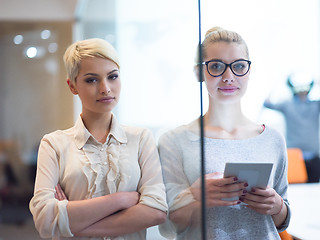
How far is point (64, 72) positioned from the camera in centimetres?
127

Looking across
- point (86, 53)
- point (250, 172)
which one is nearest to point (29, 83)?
point (86, 53)

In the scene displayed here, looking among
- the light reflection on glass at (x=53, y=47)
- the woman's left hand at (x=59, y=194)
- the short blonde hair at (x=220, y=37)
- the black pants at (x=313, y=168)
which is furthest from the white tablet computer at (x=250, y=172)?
the black pants at (x=313, y=168)

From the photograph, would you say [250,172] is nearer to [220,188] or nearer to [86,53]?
[220,188]

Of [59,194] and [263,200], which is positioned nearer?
[59,194]

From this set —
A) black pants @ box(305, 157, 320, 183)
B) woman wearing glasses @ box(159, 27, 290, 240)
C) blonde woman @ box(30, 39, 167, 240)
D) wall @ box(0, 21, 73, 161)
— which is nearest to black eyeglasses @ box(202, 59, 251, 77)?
woman wearing glasses @ box(159, 27, 290, 240)

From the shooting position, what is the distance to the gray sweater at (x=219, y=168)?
3.67 ft

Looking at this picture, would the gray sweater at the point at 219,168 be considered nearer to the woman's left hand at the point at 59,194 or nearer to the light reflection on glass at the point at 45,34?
the woman's left hand at the point at 59,194

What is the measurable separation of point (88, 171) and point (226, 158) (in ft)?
1.37

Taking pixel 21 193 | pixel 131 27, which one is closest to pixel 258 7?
pixel 131 27

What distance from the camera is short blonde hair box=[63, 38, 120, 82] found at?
46.4 inches

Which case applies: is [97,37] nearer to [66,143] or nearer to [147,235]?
[66,143]

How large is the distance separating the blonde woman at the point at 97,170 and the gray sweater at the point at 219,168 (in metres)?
0.04

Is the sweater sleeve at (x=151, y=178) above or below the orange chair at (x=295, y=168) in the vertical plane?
above

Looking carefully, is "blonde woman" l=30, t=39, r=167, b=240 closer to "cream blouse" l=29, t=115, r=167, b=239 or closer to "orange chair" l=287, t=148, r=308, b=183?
"cream blouse" l=29, t=115, r=167, b=239
